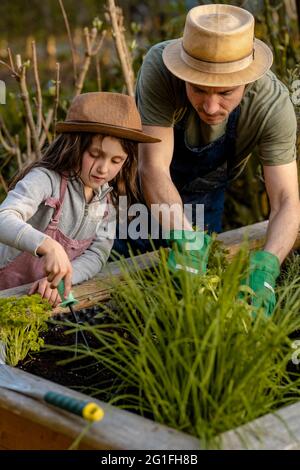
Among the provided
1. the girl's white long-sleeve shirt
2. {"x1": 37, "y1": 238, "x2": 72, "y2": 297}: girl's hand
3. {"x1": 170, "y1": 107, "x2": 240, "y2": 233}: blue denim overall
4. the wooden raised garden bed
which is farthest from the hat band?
the wooden raised garden bed

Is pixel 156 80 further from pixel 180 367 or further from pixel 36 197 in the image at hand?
pixel 180 367

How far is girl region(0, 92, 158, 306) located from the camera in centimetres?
283

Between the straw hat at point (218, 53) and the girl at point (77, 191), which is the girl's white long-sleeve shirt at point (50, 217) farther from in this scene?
the straw hat at point (218, 53)

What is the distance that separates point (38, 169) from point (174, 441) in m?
1.22

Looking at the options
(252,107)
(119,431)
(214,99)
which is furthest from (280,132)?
(119,431)

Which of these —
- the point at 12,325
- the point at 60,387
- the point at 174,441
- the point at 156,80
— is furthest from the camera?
the point at 156,80

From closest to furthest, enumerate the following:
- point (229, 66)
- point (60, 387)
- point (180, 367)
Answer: point (180, 367)
point (60, 387)
point (229, 66)

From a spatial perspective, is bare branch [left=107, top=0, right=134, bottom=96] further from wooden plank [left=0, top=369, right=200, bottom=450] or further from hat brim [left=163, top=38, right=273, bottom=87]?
wooden plank [left=0, top=369, right=200, bottom=450]

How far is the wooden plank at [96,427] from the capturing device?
2.05 m

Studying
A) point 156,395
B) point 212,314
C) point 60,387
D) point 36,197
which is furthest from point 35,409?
point 36,197

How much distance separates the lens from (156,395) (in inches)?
85.0

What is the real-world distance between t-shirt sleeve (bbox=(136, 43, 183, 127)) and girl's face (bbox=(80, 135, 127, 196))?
0.30 metres

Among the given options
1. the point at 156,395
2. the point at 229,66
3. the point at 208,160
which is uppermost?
the point at 229,66

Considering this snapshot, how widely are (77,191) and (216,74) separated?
599 mm
